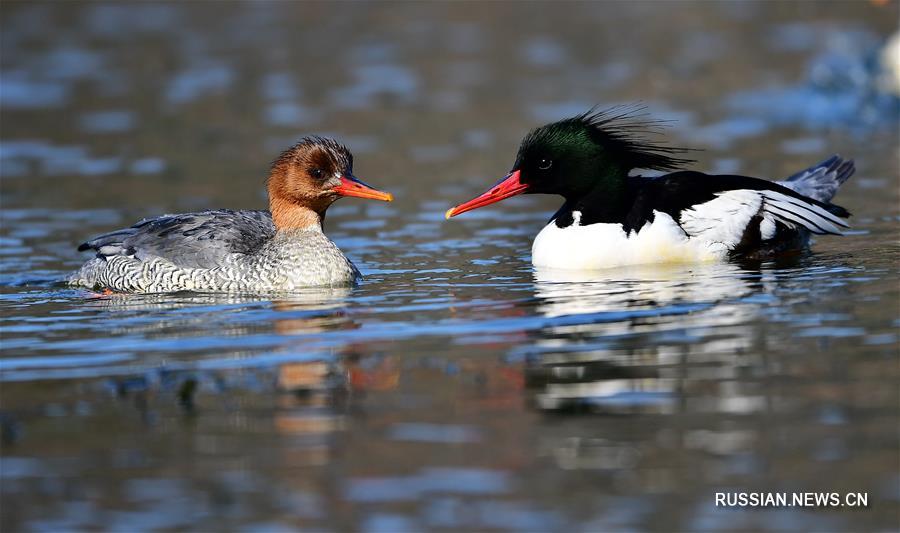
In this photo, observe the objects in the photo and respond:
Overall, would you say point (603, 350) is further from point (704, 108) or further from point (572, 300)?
point (704, 108)

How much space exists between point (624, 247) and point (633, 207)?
403mm

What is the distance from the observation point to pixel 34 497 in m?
6.32

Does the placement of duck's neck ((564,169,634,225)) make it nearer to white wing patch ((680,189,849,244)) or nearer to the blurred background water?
white wing patch ((680,189,849,244))

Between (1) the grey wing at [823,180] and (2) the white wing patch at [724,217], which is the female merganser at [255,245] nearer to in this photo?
(2) the white wing patch at [724,217]

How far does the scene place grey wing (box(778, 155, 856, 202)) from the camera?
12633 mm

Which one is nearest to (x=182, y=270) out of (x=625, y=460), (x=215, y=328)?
(x=215, y=328)

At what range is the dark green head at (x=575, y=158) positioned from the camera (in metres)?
11.5

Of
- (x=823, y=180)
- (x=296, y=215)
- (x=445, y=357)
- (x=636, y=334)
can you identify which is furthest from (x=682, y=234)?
(x=445, y=357)

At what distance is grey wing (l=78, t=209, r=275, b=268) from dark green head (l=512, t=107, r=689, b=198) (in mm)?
2199

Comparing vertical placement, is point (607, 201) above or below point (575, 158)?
below

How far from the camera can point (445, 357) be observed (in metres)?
8.41

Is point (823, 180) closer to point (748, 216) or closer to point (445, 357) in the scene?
point (748, 216)

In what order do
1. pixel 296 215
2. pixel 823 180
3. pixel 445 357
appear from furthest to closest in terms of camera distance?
pixel 823 180 < pixel 296 215 < pixel 445 357

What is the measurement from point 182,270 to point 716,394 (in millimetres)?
5433
